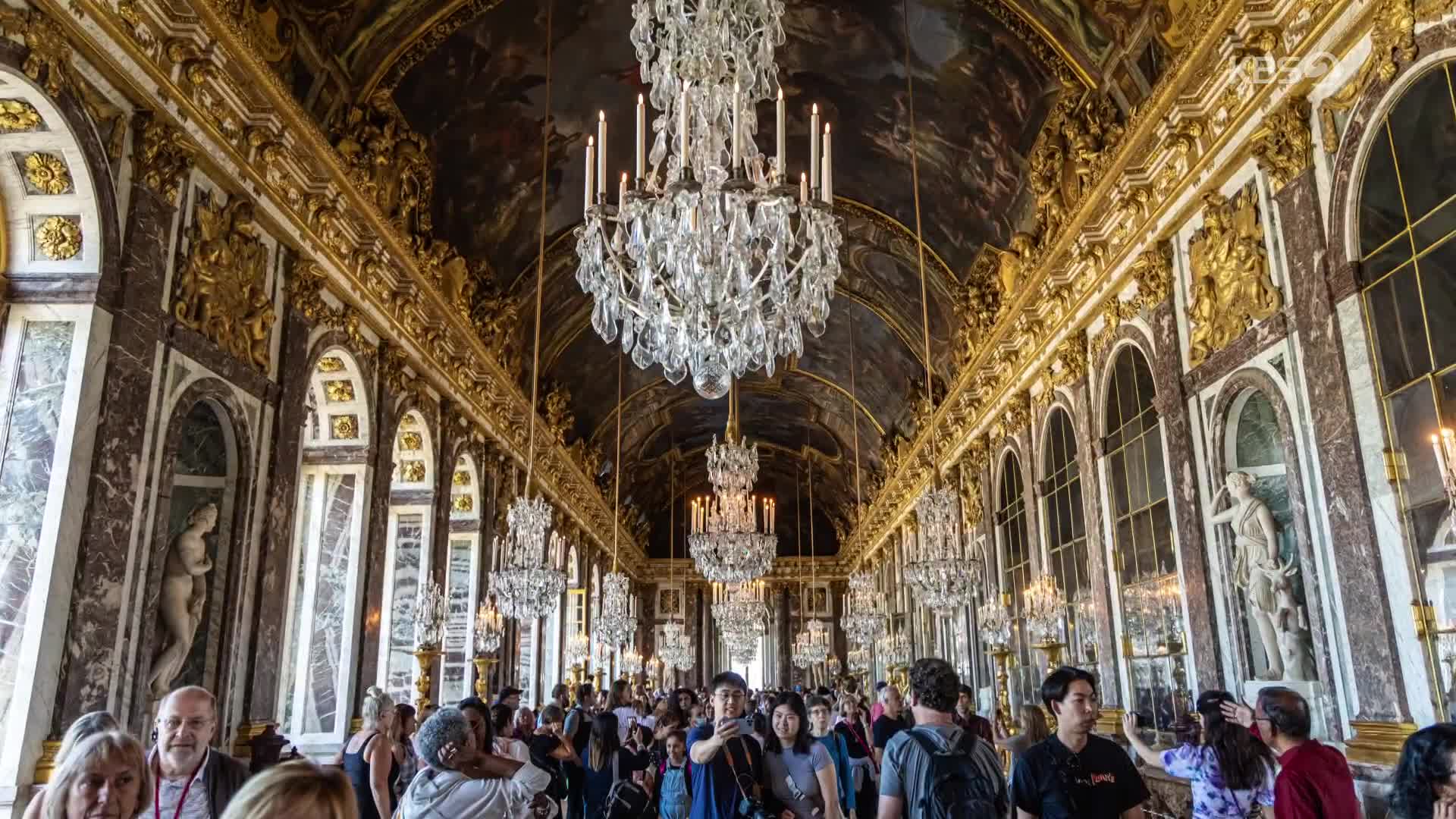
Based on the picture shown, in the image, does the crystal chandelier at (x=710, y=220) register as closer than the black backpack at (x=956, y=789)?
No

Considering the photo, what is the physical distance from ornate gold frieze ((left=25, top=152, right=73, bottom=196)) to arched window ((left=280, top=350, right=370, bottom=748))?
415 centimetres

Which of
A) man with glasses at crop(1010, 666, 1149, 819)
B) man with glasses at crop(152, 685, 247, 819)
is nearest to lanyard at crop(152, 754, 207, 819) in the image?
man with glasses at crop(152, 685, 247, 819)

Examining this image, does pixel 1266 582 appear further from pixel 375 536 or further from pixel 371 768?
pixel 375 536

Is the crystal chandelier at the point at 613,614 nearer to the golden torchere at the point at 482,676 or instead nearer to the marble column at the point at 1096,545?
the golden torchere at the point at 482,676

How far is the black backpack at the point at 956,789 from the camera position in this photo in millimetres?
3639

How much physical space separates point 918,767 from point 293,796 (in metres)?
2.58

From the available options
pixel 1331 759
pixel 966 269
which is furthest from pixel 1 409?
pixel 966 269

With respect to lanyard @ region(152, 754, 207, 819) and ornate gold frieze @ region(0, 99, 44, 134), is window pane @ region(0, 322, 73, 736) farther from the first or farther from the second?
lanyard @ region(152, 754, 207, 819)

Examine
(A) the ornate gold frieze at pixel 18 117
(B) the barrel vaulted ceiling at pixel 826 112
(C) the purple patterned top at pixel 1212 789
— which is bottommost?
(C) the purple patterned top at pixel 1212 789

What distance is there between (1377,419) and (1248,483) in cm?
183

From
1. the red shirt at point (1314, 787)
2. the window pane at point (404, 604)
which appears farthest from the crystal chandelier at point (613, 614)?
the red shirt at point (1314, 787)

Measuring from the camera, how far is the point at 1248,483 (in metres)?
7.89

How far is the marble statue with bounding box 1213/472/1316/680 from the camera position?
723cm

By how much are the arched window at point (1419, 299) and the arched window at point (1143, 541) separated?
3.47 m
